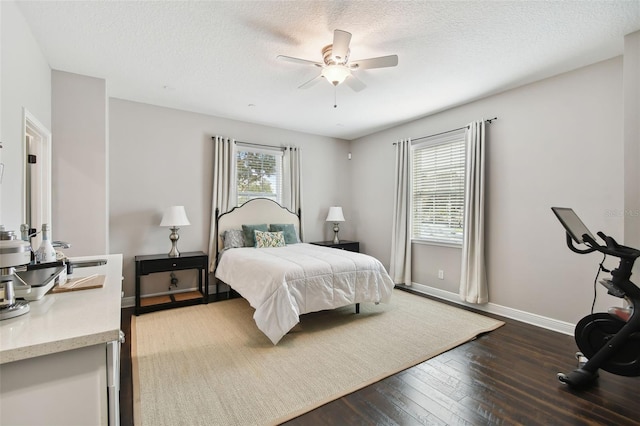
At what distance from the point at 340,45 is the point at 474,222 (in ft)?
9.39

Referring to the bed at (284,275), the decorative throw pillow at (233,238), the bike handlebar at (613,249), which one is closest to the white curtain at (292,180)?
the bed at (284,275)

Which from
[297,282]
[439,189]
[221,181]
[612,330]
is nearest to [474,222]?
[439,189]

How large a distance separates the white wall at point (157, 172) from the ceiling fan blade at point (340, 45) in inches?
114

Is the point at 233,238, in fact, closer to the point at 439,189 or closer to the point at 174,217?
the point at 174,217

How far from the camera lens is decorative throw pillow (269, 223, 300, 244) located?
4.90 m

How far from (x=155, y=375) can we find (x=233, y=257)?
177cm

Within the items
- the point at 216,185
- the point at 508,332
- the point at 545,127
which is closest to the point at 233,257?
the point at 216,185

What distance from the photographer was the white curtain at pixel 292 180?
531 cm

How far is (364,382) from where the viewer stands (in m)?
2.24

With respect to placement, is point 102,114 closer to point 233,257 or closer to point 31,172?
point 31,172

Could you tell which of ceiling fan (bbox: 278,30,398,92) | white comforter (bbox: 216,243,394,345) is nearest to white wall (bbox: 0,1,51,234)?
ceiling fan (bbox: 278,30,398,92)

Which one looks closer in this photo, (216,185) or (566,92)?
(566,92)

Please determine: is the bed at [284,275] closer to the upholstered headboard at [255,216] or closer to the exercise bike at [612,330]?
the upholstered headboard at [255,216]

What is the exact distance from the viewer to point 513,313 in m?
3.56
